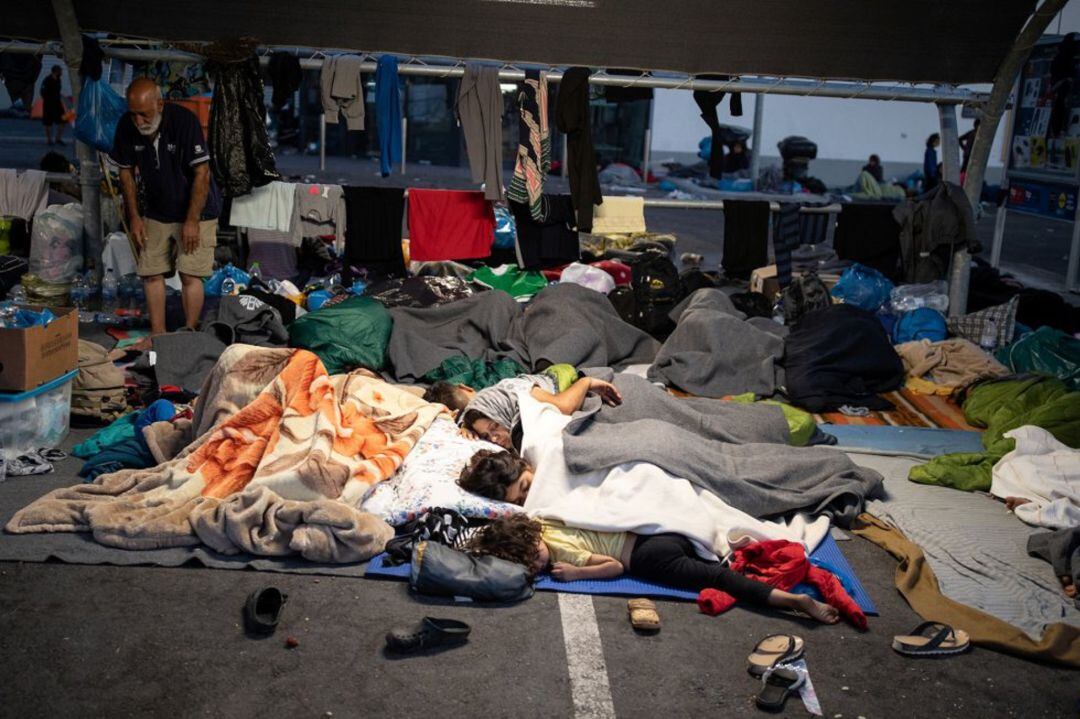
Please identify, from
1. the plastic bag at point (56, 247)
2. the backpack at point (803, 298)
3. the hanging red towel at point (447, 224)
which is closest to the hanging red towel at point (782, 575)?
the backpack at point (803, 298)

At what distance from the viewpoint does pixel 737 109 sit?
33.5 ft

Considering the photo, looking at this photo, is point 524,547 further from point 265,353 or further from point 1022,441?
point 1022,441

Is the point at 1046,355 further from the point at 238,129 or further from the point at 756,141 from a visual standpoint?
the point at 756,141

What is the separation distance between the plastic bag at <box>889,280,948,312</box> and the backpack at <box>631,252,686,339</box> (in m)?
2.01

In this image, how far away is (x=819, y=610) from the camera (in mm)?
4418

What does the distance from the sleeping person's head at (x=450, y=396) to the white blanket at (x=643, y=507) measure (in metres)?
0.96

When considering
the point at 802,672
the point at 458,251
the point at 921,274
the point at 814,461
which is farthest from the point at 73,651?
the point at 921,274

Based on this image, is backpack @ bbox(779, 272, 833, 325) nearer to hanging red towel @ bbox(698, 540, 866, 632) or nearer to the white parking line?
hanging red towel @ bbox(698, 540, 866, 632)

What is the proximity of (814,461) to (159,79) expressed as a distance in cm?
677

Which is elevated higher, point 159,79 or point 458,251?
point 159,79

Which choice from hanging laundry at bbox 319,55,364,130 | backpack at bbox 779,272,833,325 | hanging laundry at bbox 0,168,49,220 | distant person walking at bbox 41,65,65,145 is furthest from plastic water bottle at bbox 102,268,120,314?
distant person walking at bbox 41,65,65,145

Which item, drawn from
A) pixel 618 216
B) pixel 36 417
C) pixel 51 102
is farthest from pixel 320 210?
pixel 51 102

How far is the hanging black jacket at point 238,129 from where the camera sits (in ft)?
28.5

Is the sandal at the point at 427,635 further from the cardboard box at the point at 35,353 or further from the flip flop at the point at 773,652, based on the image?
the cardboard box at the point at 35,353
